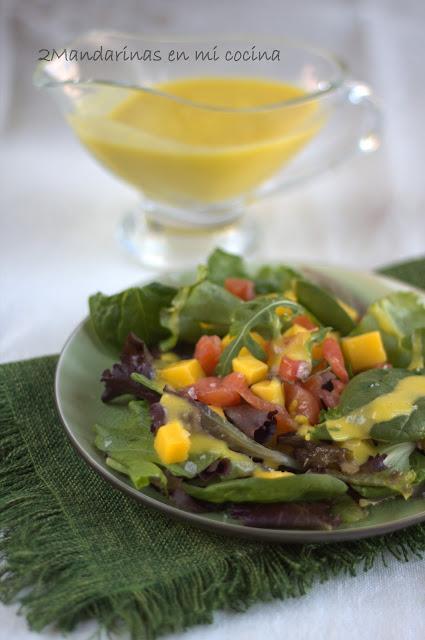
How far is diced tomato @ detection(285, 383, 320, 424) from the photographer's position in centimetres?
212

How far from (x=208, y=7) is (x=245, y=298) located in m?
2.54

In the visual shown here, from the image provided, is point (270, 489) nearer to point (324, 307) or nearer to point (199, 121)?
point (324, 307)

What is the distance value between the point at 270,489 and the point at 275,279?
36.7 inches

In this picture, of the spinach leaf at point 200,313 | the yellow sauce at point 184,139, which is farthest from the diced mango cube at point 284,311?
the yellow sauce at point 184,139

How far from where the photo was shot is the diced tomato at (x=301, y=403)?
2.12m

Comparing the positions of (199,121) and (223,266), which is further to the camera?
(199,121)

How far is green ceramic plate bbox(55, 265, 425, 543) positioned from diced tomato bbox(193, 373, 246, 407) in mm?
272

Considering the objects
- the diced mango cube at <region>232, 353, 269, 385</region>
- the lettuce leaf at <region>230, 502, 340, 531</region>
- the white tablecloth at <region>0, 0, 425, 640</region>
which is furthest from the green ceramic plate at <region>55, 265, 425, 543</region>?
the white tablecloth at <region>0, 0, 425, 640</region>

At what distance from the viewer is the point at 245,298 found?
8.42 ft

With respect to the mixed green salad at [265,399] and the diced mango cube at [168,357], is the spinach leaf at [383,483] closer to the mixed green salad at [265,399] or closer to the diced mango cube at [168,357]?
the mixed green salad at [265,399]

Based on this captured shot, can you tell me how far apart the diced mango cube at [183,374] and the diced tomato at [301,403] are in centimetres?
23

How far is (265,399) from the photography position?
2.11 meters

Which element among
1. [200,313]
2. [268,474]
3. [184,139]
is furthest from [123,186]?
[268,474]

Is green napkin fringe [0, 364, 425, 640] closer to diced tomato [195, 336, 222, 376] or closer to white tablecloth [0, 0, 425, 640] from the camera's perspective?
diced tomato [195, 336, 222, 376]
